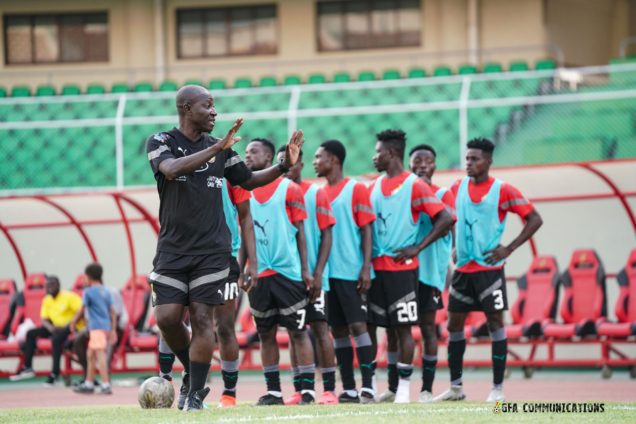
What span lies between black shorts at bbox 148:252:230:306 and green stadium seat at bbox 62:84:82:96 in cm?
1733

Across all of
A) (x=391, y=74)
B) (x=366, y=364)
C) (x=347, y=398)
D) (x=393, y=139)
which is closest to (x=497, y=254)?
(x=393, y=139)

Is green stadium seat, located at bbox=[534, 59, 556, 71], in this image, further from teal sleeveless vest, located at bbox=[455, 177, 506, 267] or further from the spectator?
teal sleeveless vest, located at bbox=[455, 177, 506, 267]

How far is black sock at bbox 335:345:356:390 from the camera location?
10.0m

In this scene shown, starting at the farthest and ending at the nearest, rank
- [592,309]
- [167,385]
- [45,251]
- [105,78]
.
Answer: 1. [105,78]
2. [45,251]
3. [592,309]
4. [167,385]

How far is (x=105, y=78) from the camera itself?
2620cm

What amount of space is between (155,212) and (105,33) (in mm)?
10790

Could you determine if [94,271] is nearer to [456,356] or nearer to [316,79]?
[456,356]

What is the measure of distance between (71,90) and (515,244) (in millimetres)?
16121

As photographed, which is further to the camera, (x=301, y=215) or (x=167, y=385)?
(x=301, y=215)

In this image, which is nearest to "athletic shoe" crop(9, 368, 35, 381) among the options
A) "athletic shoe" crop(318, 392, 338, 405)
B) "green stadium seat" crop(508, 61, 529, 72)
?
"athletic shoe" crop(318, 392, 338, 405)

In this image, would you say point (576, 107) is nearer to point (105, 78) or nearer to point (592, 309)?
point (592, 309)

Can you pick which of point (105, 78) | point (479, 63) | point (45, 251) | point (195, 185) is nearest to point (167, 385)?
point (195, 185)

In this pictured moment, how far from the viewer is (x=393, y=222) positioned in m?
10.3

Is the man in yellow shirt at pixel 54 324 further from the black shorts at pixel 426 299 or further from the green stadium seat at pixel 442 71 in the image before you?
the green stadium seat at pixel 442 71
